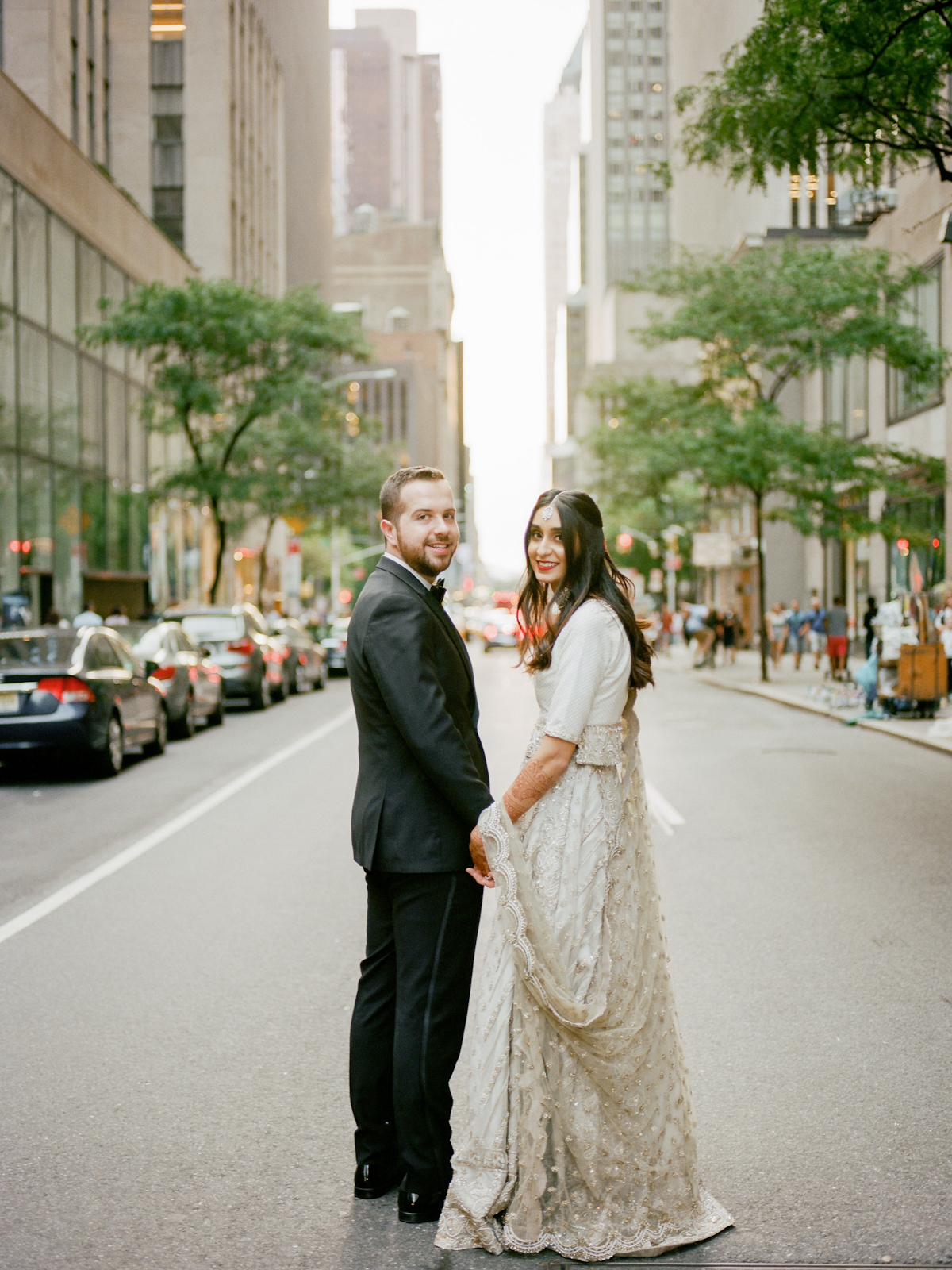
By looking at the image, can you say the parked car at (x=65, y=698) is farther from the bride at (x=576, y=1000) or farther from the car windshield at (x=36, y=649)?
the bride at (x=576, y=1000)

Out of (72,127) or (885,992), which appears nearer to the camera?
(885,992)

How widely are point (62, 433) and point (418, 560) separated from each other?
31178mm

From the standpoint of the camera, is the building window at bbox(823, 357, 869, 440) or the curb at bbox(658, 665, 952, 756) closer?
the curb at bbox(658, 665, 952, 756)

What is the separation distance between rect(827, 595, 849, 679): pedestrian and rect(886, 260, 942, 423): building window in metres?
4.65

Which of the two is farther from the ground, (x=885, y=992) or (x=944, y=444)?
(x=944, y=444)

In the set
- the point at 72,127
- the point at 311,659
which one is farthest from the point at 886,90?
the point at 72,127

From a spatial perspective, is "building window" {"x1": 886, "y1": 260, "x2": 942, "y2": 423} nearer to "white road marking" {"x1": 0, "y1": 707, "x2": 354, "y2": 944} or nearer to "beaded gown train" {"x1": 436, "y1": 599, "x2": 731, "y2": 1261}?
"white road marking" {"x1": 0, "y1": 707, "x2": 354, "y2": 944}

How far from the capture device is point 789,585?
59438mm

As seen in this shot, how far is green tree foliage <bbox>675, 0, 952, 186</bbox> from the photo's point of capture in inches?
465

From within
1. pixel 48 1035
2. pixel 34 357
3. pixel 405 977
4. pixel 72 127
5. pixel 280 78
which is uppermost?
pixel 280 78

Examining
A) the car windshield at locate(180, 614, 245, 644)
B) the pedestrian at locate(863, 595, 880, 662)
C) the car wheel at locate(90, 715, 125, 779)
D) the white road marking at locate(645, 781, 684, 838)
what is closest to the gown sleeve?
the white road marking at locate(645, 781, 684, 838)

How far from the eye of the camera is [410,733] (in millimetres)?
3605

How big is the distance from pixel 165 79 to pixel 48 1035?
187 ft

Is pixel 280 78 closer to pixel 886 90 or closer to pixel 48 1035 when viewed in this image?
pixel 886 90
